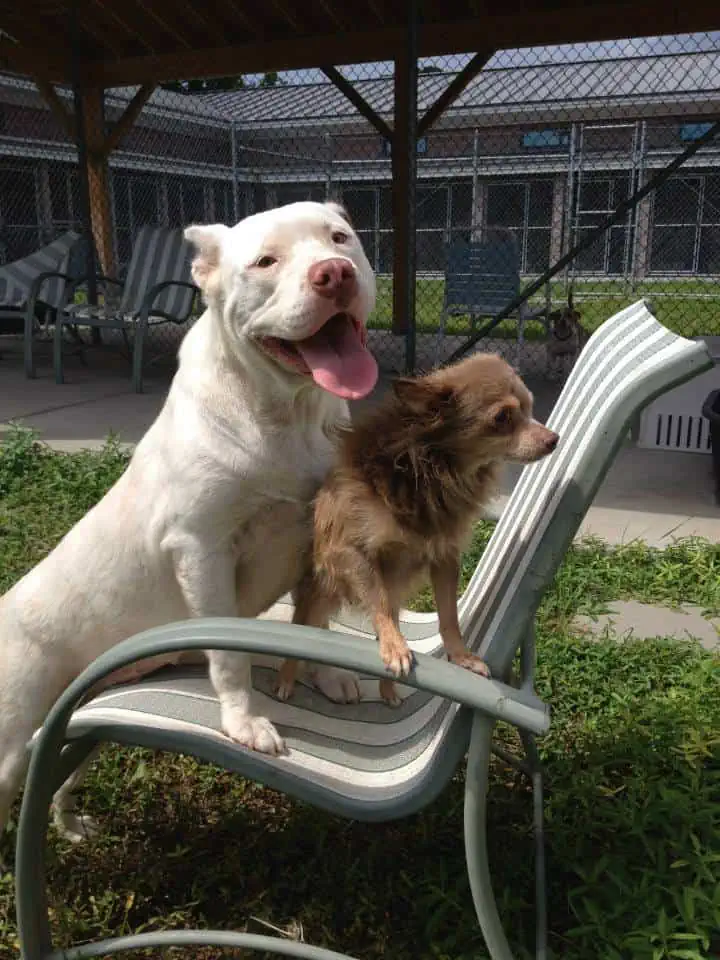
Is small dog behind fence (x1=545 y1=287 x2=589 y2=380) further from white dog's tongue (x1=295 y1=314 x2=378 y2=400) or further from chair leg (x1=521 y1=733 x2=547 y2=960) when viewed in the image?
white dog's tongue (x1=295 y1=314 x2=378 y2=400)

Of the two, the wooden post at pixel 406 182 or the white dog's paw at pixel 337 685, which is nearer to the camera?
the white dog's paw at pixel 337 685

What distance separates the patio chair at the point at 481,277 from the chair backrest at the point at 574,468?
618cm

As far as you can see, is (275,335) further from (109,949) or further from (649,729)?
(649,729)

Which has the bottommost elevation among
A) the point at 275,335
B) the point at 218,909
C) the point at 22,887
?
the point at 218,909

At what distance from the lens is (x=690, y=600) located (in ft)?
11.5

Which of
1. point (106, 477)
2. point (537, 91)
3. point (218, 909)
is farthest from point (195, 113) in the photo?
point (218, 909)

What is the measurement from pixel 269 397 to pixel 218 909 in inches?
50.0

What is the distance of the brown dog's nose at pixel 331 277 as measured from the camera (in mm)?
1572

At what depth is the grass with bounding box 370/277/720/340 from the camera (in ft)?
36.2

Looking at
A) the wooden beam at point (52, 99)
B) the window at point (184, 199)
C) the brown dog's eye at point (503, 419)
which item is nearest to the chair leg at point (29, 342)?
the wooden beam at point (52, 99)

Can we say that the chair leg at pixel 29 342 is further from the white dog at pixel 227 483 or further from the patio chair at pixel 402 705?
the patio chair at pixel 402 705

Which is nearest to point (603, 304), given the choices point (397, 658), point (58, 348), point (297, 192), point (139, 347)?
point (297, 192)

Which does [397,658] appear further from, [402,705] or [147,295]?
[147,295]

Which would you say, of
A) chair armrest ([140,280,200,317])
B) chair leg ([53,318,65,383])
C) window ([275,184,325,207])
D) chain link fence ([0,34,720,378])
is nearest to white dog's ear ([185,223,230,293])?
chair armrest ([140,280,200,317])
